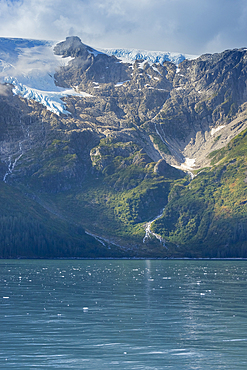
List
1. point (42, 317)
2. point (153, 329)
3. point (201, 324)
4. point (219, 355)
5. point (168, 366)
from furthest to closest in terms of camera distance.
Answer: point (42, 317) → point (201, 324) → point (153, 329) → point (219, 355) → point (168, 366)

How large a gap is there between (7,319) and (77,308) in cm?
1245

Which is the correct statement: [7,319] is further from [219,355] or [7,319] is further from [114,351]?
[219,355]

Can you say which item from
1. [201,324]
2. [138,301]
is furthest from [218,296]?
[201,324]

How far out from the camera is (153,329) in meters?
50.7

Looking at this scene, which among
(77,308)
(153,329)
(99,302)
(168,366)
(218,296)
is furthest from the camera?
(218,296)

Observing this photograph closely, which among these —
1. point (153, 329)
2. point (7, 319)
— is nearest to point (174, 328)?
point (153, 329)

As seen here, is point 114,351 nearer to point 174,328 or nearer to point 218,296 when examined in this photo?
point 174,328

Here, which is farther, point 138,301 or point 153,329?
point 138,301

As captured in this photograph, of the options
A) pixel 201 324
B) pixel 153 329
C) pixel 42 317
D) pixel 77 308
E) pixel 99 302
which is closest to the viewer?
pixel 153 329

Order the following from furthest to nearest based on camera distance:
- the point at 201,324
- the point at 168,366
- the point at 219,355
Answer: the point at 201,324 → the point at 219,355 → the point at 168,366

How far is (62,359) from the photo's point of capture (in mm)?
38438

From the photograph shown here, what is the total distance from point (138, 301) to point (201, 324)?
67.6 ft

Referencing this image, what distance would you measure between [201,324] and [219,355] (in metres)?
14.6

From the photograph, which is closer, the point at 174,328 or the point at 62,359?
the point at 62,359
